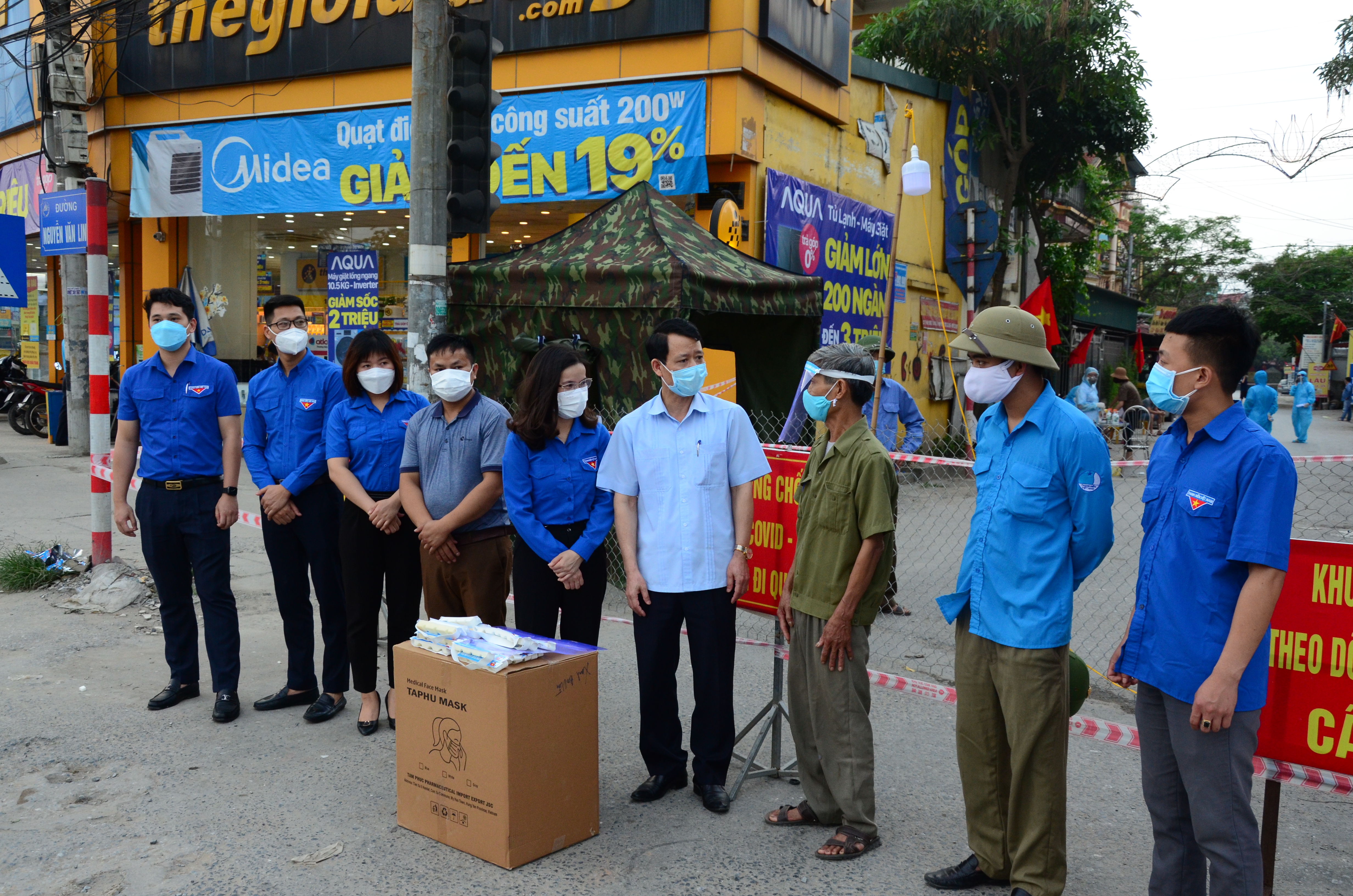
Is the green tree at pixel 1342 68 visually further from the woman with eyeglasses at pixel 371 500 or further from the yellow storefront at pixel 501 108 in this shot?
the woman with eyeglasses at pixel 371 500

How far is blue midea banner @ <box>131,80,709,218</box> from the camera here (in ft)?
37.0

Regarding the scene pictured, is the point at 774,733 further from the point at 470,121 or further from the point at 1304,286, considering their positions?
the point at 1304,286

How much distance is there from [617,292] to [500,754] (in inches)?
181

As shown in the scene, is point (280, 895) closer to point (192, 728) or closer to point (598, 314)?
point (192, 728)

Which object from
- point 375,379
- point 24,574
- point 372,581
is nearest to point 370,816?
point 372,581

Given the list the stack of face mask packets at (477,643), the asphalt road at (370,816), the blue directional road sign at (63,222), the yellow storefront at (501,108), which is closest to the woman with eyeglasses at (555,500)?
the stack of face mask packets at (477,643)

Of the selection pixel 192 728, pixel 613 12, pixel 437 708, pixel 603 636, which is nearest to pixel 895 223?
pixel 603 636

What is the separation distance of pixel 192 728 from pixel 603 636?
250 centimetres

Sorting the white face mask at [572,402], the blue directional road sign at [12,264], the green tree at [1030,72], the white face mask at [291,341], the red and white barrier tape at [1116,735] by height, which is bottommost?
the red and white barrier tape at [1116,735]

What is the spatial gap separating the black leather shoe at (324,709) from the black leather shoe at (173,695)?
0.68 metres

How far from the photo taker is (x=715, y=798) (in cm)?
394

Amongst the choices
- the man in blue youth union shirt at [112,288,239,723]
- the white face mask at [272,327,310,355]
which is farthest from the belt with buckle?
the white face mask at [272,327,310,355]

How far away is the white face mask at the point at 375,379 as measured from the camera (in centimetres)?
466

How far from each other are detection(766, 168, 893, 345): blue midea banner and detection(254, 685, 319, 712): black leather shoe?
7682 mm
